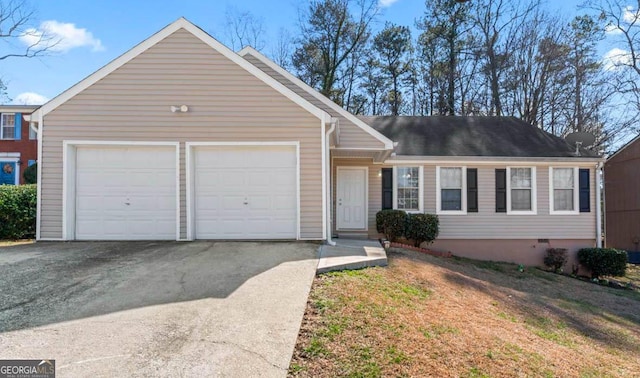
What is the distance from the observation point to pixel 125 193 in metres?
8.16

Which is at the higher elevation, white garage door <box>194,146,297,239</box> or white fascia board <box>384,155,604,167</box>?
white fascia board <box>384,155,604,167</box>

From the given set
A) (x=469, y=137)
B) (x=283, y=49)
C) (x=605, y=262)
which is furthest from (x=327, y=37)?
(x=605, y=262)

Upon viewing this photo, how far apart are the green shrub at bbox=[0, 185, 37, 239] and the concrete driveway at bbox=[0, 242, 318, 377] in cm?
307

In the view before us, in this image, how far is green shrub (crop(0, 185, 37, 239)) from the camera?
9.14 metres

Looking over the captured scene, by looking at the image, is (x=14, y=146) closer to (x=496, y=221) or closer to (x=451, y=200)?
(x=451, y=200)

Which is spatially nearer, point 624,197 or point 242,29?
point 624,197

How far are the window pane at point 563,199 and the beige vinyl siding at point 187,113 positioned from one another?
8.45 metres

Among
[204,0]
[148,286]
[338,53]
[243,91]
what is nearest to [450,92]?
[338,53]

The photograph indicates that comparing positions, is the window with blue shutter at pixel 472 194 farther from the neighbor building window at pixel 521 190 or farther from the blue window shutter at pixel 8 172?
the blue window shutter at pixel 8 172

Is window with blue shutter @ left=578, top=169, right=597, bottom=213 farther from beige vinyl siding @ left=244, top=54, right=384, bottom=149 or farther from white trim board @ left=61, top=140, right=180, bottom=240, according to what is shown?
white trim board @ left=61, top=140, right=180, bottom=240

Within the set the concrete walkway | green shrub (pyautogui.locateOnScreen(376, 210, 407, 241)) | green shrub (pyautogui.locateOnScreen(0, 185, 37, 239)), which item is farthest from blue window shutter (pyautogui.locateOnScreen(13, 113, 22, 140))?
the concrete walkway

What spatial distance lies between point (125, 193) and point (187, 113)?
7.43ft

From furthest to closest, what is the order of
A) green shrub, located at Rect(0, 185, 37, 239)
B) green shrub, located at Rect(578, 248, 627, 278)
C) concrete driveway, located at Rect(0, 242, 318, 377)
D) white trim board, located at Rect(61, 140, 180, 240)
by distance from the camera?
1. green shrub, located at Rect(578, 248, 627, 278)
2. green shrub, located at Rect(0, 185, 37, 239)
3. white trim board, located at Rect(61, 140, 180, 240)
4. concrete driveway, located at Rect(0, 242, 318, 377)

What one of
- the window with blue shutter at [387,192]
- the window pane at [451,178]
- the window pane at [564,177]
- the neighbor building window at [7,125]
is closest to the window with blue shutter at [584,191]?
the window pane at [564,177]
